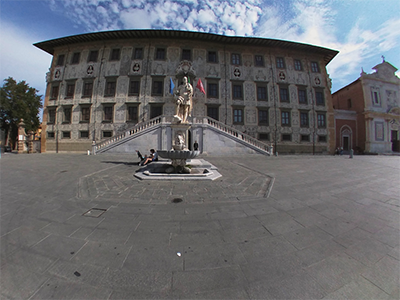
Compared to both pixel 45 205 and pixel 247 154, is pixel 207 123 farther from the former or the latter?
pixel 45 205

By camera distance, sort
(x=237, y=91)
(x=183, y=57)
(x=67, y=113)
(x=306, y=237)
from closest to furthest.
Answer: (x=306, y=237)
(x=67, y=113)
(x=183, y=57)
(x=237, y=91)

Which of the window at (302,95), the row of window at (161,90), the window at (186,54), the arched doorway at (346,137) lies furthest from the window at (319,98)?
the window at (186,54)

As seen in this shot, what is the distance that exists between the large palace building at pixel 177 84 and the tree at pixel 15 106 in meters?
10.1

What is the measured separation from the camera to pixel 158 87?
18.7 metres

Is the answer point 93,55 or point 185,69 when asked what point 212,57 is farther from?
point 93,55

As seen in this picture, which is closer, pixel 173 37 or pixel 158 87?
pixel 158 87

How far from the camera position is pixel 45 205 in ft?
10.6

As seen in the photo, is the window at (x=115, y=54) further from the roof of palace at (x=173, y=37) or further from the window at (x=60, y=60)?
the window at (x=60, y=60)

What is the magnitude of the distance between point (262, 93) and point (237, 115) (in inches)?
184

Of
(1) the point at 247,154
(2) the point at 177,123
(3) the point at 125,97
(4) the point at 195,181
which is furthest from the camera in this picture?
(3) the point at 125,97

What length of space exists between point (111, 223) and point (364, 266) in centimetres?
346

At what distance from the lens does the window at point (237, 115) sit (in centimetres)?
1906

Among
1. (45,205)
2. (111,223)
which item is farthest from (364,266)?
(45,205)

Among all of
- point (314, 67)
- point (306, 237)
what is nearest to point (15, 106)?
point (306, 237)
